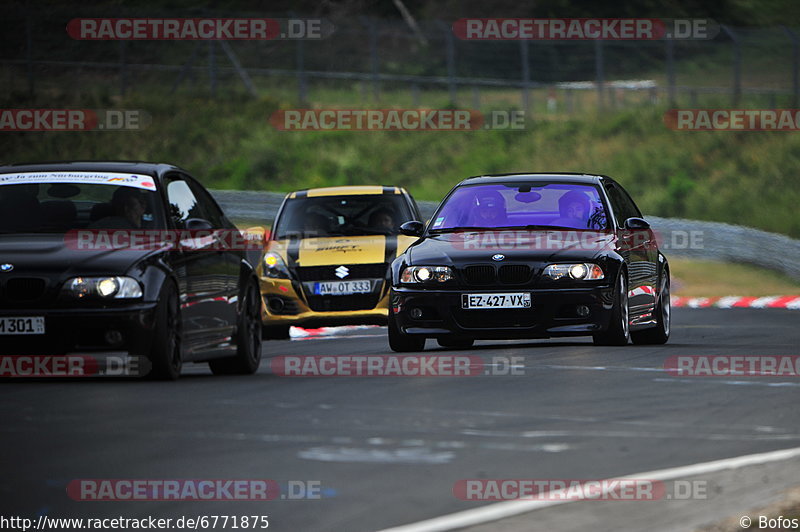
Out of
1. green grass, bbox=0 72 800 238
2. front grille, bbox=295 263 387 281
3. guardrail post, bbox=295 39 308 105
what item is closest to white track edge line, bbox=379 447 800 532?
front grille, bbox=295 263 387 281

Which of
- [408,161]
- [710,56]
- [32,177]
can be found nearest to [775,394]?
[32,177]

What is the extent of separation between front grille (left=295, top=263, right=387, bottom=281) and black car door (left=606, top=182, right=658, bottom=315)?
2705 millimetres

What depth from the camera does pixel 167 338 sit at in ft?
38.8

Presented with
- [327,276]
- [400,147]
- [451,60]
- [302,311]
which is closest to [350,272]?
[327,276]

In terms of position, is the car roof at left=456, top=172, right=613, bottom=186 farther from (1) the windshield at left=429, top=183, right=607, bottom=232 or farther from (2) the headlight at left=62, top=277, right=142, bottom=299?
(2) the headlight at left=62, top=277, right=142, bottom=299

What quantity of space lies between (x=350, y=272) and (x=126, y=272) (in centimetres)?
686

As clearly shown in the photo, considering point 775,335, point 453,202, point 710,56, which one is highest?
point 710,56

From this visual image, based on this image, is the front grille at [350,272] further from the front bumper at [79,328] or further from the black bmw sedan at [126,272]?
the front bumper at [79,328]

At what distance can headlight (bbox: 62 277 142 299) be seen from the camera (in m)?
11.7

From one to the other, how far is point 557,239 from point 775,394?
410 centimetres

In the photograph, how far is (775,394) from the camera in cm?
1155

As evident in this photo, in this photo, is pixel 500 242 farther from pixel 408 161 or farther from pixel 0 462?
pixel 408 161

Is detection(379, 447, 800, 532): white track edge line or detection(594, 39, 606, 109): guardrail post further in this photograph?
detection(594, 39, 606, 109): guardrail post

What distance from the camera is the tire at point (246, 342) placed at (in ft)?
43.6
